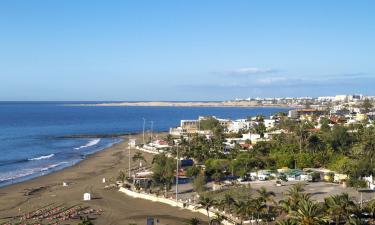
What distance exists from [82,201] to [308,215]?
26.6 meters

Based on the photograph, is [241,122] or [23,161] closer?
[23,161]

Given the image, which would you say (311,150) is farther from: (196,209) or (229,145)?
(196,209)

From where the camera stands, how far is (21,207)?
158 ft

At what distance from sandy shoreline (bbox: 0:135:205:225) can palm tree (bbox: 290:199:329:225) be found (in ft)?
41.2

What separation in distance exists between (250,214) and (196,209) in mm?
8633

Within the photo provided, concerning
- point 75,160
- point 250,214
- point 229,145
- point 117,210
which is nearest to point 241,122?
point 229,145

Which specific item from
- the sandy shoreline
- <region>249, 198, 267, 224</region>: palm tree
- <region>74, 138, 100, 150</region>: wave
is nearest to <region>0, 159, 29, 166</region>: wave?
the sandy shoreline

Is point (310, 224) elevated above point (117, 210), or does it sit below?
above

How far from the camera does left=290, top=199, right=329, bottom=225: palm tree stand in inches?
1133

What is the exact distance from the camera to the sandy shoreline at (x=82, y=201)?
42.8 meters

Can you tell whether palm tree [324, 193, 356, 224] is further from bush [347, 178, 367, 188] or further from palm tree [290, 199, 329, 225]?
bush [347, 178, 367, 188]

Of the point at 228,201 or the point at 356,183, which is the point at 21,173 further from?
the point at 356,183

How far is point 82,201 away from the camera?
4984 centimetres

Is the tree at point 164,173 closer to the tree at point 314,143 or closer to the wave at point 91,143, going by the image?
the tree at point 314,143
